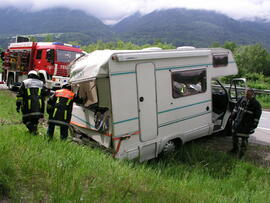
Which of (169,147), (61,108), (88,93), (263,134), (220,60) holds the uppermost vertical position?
(220,60)

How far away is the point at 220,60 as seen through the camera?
275 inches

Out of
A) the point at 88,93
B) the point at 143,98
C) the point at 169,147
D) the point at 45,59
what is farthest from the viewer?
the point at 45,59

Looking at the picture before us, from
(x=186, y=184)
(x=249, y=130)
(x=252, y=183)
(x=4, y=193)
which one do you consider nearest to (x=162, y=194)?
(x=186, y=184)

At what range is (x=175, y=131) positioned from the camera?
5.89 metres

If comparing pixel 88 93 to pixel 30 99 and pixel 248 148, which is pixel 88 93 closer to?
pixel 30 99

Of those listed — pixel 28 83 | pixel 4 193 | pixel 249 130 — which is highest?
pixel 28 83

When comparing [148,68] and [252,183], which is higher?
[148,68]

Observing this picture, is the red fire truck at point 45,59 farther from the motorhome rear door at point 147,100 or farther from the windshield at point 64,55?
the motorhome rear door at point 147,100

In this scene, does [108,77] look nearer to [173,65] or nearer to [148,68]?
[148,68]

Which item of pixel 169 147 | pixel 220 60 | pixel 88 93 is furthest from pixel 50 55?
pixel 169 147

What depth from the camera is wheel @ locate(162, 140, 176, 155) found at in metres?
5.82

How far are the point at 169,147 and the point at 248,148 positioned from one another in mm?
2406

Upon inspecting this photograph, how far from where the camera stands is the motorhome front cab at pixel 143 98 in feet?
16.0

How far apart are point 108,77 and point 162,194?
91.6 inches
